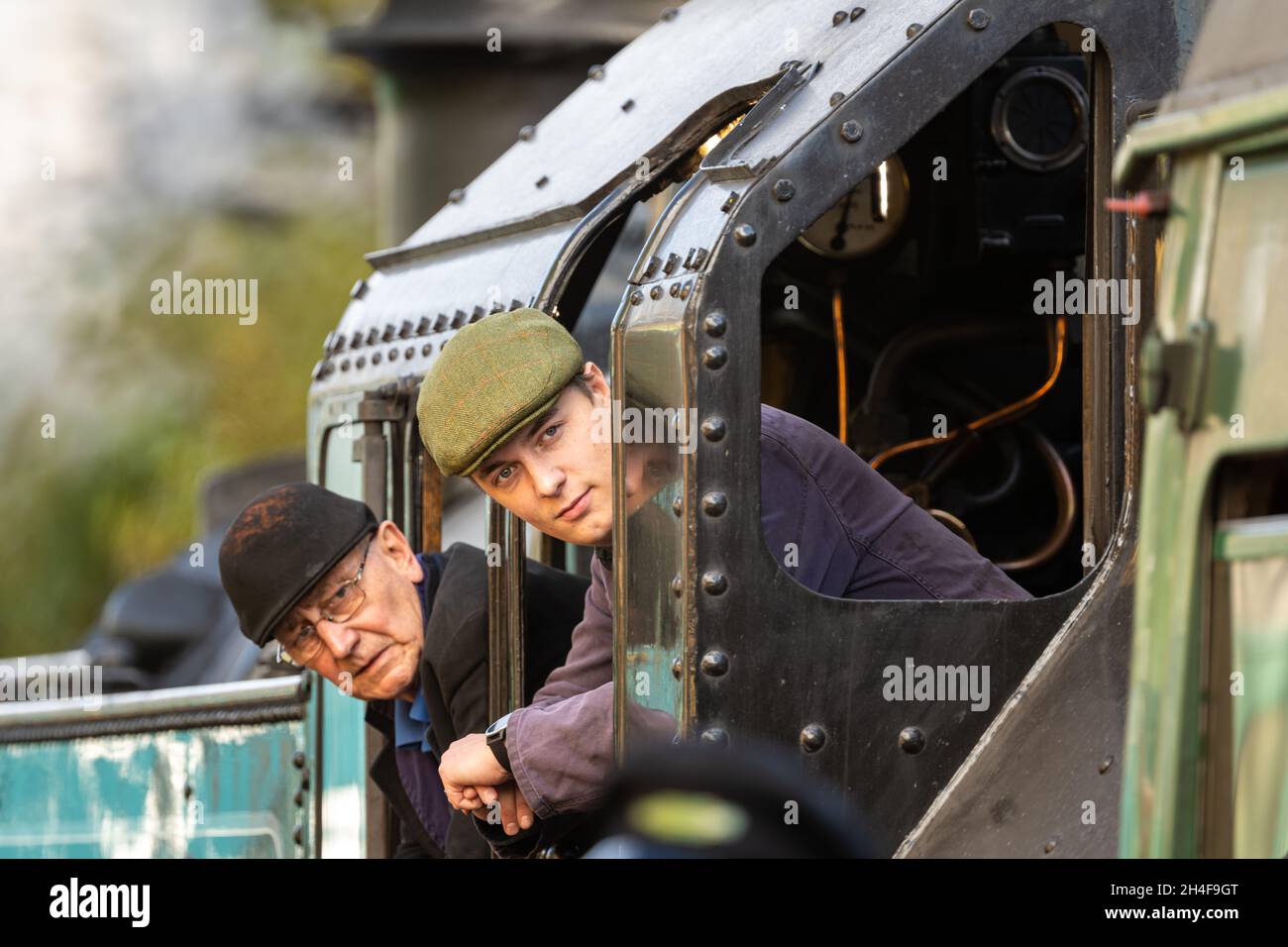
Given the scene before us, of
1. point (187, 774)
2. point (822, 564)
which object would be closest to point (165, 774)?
point (187, 774)

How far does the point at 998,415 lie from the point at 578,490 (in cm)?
176

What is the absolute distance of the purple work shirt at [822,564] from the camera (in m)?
3.02

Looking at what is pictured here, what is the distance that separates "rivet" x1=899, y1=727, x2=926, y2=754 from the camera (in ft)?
9.73

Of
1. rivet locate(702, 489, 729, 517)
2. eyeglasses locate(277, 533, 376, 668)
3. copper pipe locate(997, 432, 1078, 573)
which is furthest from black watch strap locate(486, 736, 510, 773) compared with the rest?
copper pipe locate(997, 432, 1078, 573)

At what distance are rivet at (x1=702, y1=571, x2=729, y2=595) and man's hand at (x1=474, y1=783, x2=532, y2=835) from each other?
21.5 inches

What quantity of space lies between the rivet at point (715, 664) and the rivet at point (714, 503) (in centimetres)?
19

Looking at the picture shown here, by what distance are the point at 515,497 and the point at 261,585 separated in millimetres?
899

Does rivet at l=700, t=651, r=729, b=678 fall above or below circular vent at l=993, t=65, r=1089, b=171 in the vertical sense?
below

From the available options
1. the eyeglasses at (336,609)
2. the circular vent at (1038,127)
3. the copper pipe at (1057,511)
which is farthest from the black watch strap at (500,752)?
the circular vent at (1038,127)

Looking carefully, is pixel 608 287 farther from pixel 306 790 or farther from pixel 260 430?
pixel 260 430

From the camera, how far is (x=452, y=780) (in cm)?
326

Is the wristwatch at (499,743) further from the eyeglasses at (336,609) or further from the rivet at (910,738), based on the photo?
the eyeglasses at (336,609)

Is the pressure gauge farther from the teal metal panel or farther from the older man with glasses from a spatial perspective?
the teal metal panel
